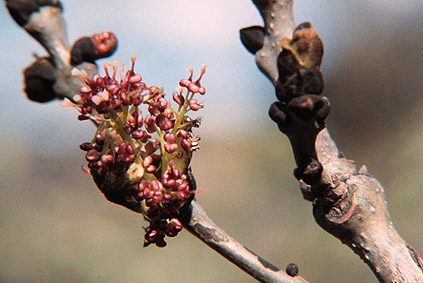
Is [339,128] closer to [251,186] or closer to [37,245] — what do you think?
[251,186]


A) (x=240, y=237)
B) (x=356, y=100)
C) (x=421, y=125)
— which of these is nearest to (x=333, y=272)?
(x=240, y=237)

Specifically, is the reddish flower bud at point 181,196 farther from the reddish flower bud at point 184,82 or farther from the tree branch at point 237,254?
the reddish flower bud at point 184,82

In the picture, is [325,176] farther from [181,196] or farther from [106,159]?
[106,159]

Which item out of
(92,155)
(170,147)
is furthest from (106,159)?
(170,147)

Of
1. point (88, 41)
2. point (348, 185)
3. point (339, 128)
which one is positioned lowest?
point (339, 128)

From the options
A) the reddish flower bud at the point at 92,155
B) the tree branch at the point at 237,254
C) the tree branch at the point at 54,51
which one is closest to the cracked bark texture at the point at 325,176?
the tree branch at the point at 237,254

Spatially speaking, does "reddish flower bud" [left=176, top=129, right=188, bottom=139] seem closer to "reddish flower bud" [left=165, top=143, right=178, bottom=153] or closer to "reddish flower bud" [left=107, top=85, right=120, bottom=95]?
"reddish flower bud" [left=165, top=143, right=178, bottom=153]
